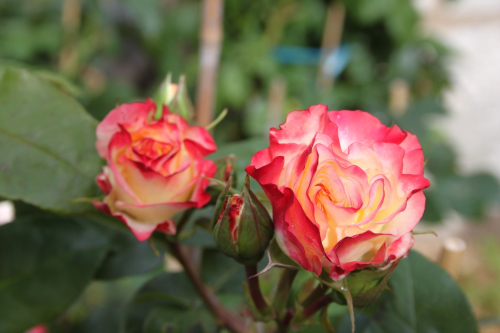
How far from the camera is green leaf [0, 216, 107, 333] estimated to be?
0.40m

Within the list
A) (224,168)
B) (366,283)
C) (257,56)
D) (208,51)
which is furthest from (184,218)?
(257,56)

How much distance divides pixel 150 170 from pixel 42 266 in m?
0.21

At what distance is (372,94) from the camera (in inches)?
67.0

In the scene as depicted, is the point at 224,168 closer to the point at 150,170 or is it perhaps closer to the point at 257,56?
the point at 150,170

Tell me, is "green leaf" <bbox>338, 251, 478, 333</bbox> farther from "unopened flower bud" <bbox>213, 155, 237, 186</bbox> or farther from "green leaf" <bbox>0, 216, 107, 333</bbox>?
"green leaf" <bbox>0, 216, 107, 333</bbox>

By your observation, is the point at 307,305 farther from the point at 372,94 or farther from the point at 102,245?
the point at 372,94

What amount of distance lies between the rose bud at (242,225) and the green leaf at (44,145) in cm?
14

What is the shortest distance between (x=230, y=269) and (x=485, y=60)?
2.19m

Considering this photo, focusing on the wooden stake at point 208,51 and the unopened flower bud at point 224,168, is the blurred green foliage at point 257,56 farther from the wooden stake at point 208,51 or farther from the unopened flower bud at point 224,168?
the unopened flower bud at point 224,168

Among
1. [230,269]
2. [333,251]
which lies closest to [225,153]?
[230,269]

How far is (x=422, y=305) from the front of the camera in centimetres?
35

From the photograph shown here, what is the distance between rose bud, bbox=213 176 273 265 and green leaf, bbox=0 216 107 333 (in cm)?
22

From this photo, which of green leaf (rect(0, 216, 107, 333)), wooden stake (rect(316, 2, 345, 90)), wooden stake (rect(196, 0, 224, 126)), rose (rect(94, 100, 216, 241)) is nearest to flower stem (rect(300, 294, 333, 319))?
rose (rect(94, 100, 216, 241))

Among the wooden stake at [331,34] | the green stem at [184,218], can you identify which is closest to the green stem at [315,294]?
the green stem at [184,218]
